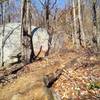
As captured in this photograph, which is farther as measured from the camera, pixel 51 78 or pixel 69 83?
pixel 51 78

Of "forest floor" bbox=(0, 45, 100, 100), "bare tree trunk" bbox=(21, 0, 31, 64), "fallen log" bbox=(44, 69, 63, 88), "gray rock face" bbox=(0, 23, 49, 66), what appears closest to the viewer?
"forest floor" bbox=(0, 45, 100, 100)

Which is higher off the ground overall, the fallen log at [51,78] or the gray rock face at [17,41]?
the gray rock face at [17,41]

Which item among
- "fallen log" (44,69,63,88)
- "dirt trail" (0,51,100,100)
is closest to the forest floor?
"dirt trail" (0,51,100,100)

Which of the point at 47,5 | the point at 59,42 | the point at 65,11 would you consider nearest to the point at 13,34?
the point at 59,42

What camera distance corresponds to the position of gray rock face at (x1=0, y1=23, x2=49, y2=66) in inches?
783

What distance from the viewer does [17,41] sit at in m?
20.9

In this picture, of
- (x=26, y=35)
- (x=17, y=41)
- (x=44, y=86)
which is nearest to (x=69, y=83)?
(x=44, y=86)

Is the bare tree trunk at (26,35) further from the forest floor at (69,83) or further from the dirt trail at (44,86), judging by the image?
the forest floor at (69,83)

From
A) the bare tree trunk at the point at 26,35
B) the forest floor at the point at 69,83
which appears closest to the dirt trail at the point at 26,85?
the forest floor at the point at 69,83

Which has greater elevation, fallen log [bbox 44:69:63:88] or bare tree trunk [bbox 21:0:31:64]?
bare tree trunk [bbox 21:0:31:64]

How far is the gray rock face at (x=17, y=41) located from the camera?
19891 millimetres

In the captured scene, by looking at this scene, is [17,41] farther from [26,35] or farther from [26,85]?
[26,85]

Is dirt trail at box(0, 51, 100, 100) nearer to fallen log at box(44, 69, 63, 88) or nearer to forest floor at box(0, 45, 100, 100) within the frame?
forest floor at box(0, 45, 100, 100)

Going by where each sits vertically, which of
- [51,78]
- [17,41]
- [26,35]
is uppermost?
[26,35]
